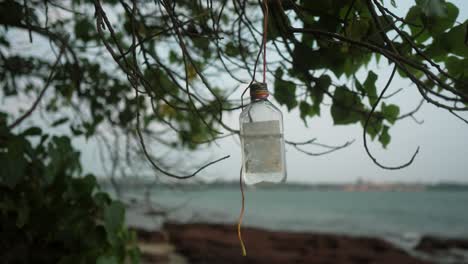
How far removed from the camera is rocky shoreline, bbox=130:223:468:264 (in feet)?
27.3

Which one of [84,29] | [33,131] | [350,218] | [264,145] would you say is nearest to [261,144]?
[264,145]

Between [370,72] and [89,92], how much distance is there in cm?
198

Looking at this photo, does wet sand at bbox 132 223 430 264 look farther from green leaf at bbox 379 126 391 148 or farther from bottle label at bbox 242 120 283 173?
bottle label at bbox 242 120 283 173

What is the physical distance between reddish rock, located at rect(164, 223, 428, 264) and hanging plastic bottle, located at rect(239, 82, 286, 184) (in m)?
7.21

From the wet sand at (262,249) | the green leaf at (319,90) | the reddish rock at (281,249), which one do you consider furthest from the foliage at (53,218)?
the reddish rock at (281,249)

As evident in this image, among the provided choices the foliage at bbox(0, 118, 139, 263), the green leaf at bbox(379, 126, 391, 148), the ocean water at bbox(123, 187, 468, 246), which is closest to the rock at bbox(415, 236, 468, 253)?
the ocean water at bbox(123, 187, 468, 246)

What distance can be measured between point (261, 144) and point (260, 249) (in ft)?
31.6

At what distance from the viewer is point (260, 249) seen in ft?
33.1

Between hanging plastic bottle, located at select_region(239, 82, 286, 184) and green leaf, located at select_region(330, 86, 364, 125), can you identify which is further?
green leaf, located at select_region(330, 86, 364, 125)

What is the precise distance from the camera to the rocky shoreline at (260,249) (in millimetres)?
8328

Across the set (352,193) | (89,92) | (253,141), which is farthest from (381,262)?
(352,193)

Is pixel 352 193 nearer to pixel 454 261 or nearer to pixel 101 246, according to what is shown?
pixel 454 261

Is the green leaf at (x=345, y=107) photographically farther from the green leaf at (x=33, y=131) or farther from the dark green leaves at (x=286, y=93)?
the green leaf at (x=33, y=131)

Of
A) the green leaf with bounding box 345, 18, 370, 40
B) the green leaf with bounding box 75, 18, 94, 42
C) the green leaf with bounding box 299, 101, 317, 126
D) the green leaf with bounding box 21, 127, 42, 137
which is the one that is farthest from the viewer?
the green leaf with bounding box 75, 18, 94, 42
